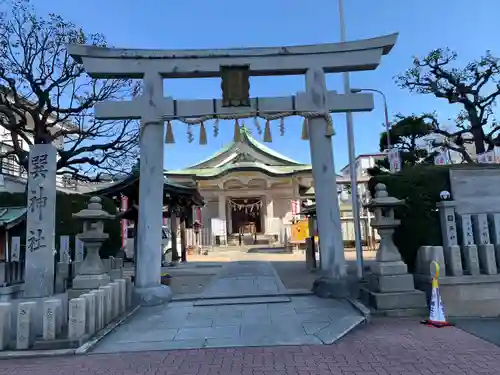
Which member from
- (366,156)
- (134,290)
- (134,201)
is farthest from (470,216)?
(366,156)

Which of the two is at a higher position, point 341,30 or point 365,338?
point 341,30

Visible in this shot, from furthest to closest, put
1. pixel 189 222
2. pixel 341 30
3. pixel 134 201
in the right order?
pixel 189 222, pixel 134 201, pixel 341 30

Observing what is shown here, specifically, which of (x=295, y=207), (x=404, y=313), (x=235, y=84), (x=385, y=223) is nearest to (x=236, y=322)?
(x=404, y=313)

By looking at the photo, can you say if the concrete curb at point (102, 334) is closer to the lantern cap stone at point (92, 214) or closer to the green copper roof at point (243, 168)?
the lantern cap stone at point (92, 214)

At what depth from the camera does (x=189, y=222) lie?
65.8ft

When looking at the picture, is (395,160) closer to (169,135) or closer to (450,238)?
(450,238)

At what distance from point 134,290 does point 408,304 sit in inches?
227

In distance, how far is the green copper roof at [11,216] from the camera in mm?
10959

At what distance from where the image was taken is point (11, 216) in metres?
11.3

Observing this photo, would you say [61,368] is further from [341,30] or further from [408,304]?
[341,30]

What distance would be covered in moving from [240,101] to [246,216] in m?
27.4

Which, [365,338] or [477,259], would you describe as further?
[477,259]

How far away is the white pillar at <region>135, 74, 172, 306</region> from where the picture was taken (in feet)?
27.6

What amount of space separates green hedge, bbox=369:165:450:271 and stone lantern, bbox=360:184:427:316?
1323 mm
